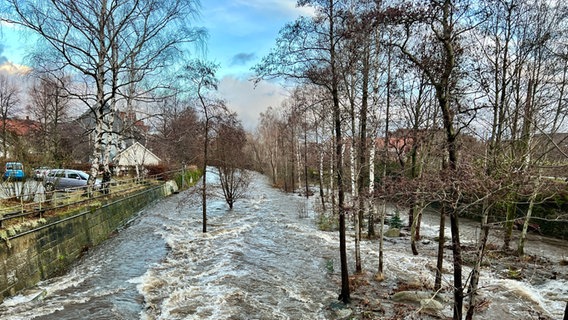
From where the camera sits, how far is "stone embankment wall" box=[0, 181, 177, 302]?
27.5ft

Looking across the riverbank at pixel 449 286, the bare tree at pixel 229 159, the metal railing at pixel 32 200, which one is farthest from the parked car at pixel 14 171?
the riverbank at pixel 449 286

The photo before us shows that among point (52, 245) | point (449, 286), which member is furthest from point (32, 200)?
point (449, 286)

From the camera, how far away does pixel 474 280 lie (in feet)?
17.9

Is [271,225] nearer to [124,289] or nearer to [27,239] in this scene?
[124,289]

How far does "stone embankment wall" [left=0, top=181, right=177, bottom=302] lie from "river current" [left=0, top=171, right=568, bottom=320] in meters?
0.39

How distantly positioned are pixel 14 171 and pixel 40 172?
0.89 m

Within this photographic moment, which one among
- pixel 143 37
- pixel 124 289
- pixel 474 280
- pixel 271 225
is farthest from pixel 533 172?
pixel 143 37

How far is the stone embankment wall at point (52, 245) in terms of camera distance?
8.39 metres

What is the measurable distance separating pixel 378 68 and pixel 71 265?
13.6 metres

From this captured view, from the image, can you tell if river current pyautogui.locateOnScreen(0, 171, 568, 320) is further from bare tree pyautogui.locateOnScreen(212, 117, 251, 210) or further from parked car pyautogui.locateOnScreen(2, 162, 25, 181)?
bare tree pyautogui.locateOnScreen(212, 117, 251, 210)

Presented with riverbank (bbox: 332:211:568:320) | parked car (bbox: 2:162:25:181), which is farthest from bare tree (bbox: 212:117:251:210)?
riverbank (bbox: 332:211:568:320)

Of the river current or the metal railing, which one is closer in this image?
the river current

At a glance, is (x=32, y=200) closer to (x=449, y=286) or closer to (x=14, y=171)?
(x=14, y=171)

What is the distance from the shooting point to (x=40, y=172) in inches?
512
